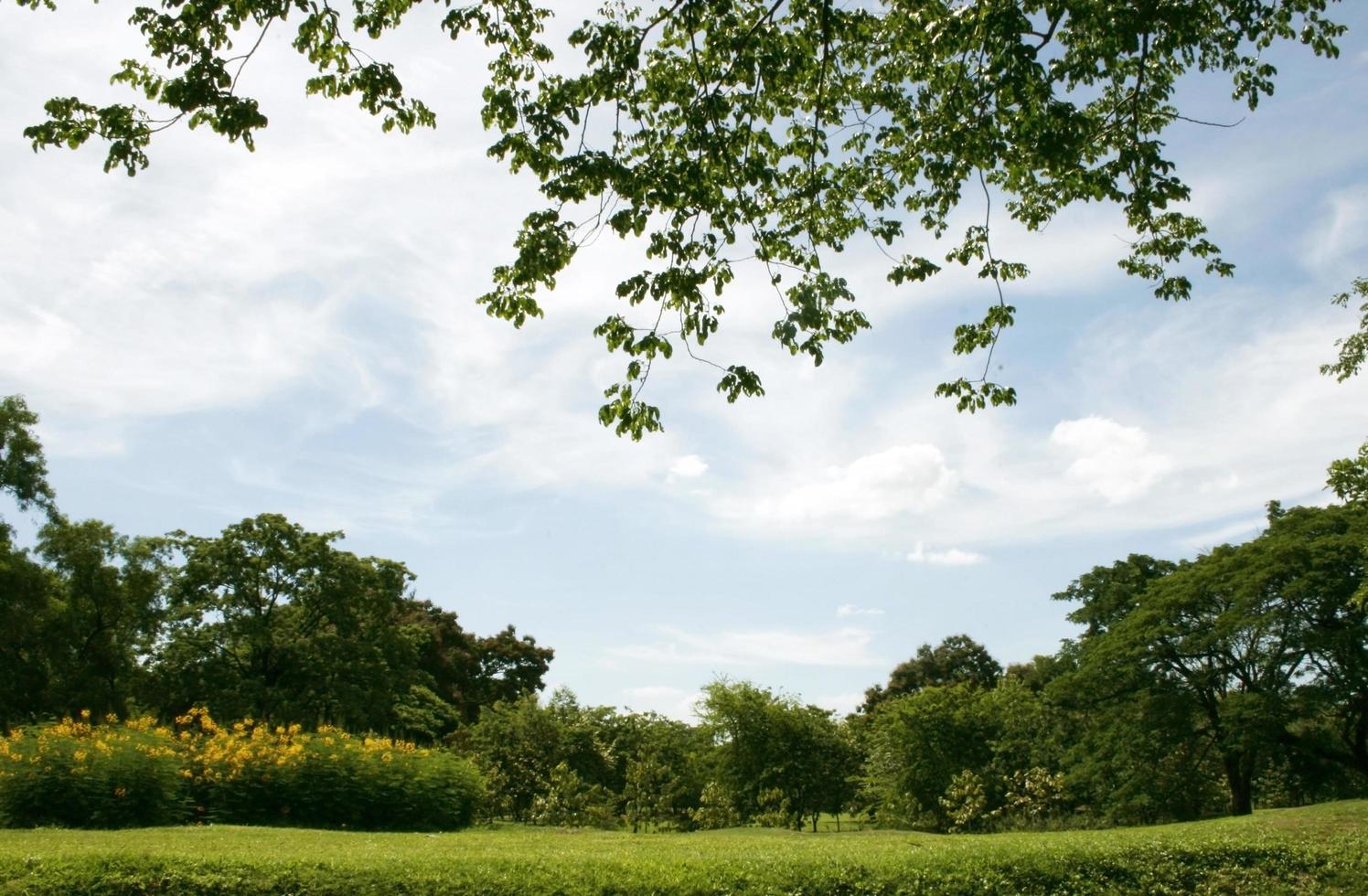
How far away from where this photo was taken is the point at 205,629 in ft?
86.7

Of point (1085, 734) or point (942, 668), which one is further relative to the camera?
point (942, 668)

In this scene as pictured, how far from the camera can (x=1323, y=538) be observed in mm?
19562

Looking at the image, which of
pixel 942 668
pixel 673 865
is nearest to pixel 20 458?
pixel 673 865

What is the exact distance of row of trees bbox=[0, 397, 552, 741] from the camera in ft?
77.4

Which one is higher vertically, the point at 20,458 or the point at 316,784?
the point at 20,458

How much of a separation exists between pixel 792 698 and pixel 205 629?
16.2 meters

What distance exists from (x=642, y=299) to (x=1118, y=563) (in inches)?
842

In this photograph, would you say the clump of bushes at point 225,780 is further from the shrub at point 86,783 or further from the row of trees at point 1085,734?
the row of trees at point 1085,734

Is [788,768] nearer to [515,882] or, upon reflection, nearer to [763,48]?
[515,882]

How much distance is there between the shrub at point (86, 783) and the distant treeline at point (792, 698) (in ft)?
25.7

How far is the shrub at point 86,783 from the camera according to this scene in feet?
45.5

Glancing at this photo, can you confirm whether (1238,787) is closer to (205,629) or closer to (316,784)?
(316,784)

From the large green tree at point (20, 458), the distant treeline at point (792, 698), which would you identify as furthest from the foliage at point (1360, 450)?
the large green tree at point (20, 458)

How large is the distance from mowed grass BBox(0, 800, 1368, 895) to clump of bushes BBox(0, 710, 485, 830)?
1364 millimetres
